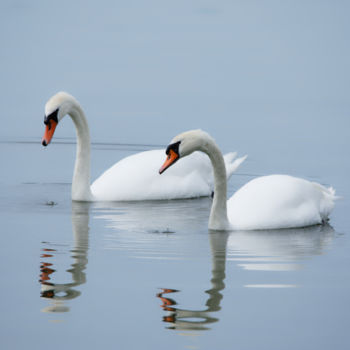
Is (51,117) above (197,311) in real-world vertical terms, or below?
above

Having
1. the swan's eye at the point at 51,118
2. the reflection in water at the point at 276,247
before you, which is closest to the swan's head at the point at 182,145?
the reflection in water at the point at 276,247

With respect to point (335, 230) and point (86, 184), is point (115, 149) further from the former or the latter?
point (335, 230)

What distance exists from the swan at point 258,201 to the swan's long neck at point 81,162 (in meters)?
2.73

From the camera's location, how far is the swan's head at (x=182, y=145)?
445 inches

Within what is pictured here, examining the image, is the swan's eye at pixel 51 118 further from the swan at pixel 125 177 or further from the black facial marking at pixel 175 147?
the black facial marking at pixel 175 147

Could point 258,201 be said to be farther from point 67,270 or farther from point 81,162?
point 81,162

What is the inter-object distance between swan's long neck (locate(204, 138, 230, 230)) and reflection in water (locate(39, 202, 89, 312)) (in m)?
1.54

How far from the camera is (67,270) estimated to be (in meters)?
9.70

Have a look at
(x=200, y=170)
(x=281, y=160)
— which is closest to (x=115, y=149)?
(x=281, y=160)

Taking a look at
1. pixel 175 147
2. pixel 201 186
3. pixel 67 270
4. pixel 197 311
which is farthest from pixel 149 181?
pixel 197 311

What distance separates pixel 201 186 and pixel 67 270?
5.92 meters

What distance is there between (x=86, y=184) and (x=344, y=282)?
582cm

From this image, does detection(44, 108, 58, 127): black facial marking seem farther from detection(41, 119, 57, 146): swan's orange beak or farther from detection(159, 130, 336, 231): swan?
detection(159, 130, 336, 231): swan

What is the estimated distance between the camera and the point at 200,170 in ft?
51.3
